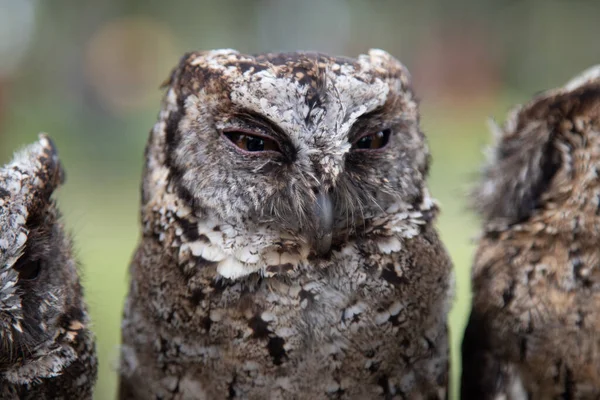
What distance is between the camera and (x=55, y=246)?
142 centimetres

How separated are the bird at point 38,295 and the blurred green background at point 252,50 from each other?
519 cm

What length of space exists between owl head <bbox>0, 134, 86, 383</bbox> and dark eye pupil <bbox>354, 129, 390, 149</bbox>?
27.4 inches

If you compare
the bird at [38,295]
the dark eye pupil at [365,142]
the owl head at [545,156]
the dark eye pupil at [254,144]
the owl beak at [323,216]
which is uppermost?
the owl head at [545,156]

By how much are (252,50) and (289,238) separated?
22.8 ft

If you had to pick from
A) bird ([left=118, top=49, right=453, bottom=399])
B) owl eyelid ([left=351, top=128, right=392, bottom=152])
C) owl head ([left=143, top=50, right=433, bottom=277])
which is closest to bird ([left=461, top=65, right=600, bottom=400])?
bird ([left=118, top=49, right=453, bottom=399])

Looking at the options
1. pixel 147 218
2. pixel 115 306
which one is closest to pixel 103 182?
pixel 115 306

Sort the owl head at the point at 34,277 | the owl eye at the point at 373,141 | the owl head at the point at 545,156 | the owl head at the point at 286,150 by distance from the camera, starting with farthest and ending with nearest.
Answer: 1. the owl head at the point at 545,156
2. the owl eye at the point at 373,141
3. the owl head at the point at 286,150
4. the owl head at the point at 34,277

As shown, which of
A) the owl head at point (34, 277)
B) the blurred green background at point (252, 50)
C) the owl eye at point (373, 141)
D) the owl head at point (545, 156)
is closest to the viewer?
the owl head at point (34, 277)

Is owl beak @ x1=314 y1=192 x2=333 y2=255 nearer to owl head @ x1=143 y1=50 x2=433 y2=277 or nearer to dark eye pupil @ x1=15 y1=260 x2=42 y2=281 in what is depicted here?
owl head @ x1=143 y1=50 x2=433 y2=277

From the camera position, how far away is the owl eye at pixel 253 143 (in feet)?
4.60

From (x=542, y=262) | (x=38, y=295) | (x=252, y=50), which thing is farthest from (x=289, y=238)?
(x=252, y=50)

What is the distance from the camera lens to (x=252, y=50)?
8.11 meters

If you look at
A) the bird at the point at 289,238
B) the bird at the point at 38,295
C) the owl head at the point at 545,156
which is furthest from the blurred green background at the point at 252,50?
the bird at the point at 38,295

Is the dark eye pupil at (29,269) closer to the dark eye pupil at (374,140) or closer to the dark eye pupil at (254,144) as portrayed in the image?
the dark eye pupil at (254,144)
